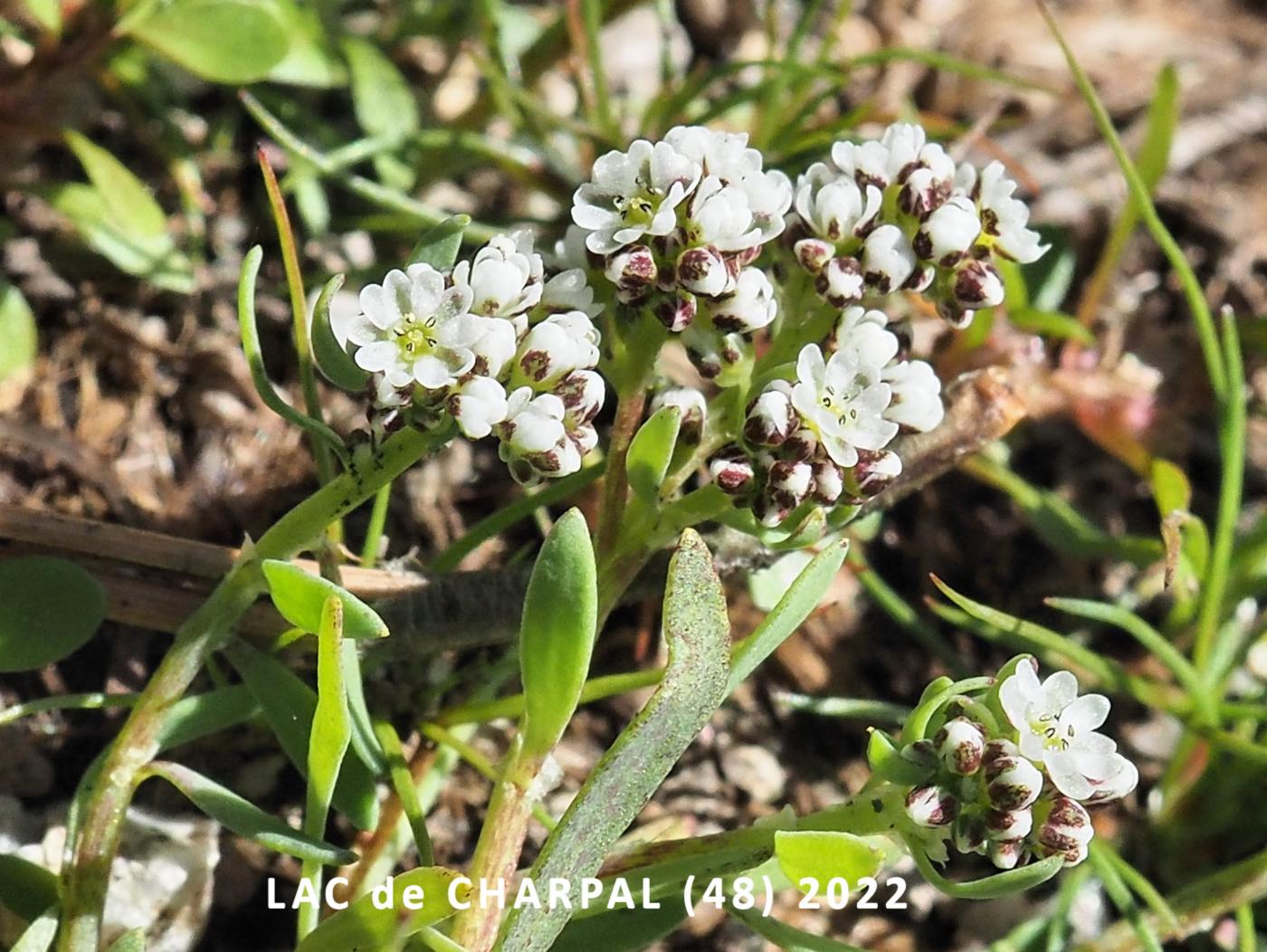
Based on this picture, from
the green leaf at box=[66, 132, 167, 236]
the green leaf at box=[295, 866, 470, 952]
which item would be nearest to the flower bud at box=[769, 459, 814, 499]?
the green leaf at box=[295, 866, 470, 952]

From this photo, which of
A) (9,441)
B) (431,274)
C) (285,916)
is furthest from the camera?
(9,441)

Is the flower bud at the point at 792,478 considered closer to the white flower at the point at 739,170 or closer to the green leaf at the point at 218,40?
the white flower at the point at 739,170

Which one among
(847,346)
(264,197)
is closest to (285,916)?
(847,346)

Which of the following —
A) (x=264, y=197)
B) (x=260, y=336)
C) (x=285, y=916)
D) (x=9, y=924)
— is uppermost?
(x=264, y=197)

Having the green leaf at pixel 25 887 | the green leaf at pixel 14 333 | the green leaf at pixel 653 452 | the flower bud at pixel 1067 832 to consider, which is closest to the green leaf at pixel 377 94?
the green leaf at pixel 14 333

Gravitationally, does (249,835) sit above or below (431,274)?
below

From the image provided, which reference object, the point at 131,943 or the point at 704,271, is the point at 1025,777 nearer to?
the point at 704,271

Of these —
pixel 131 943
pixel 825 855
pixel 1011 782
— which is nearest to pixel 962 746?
pixel 1011 782

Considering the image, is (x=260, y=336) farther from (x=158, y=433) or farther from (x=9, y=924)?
(x=9, y=924)
